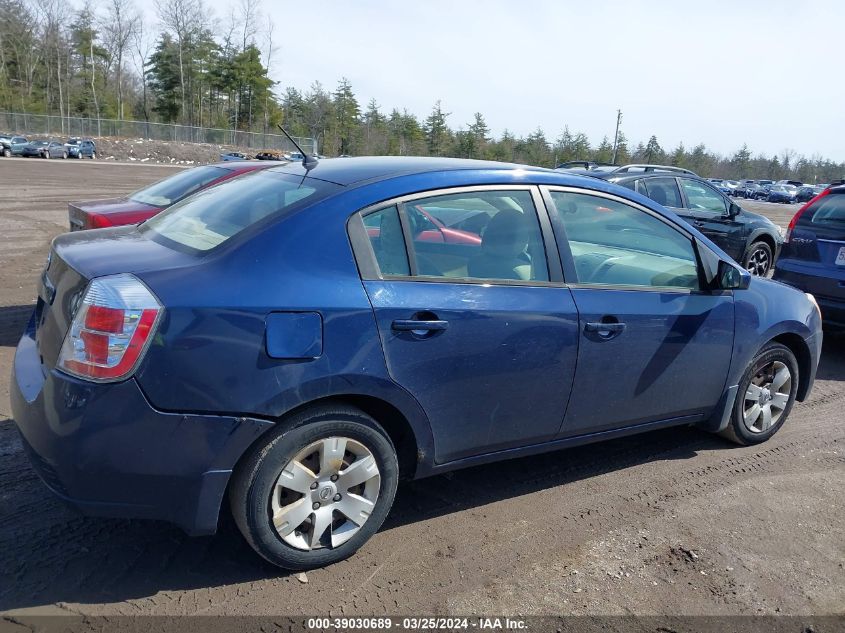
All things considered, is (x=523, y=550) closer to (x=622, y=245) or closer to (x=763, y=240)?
(x=622, y=245)

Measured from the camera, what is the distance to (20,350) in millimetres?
3219

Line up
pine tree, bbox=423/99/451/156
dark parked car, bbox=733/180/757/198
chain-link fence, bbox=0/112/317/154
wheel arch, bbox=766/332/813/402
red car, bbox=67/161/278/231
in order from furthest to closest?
dark parked car, bbox=733/180/757/198 → chain-link fence, bbox=0/112/317/154 → pine tree, bbox=423/99/451/156 → red car, bbox=67/161/278/231 → wheel arch, bbox=766/332/813/402

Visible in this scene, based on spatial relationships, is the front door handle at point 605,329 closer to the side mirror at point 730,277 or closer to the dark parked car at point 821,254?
the side mirror at point 730,277

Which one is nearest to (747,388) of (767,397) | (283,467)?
(767,397)

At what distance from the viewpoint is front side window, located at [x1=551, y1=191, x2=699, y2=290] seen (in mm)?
3686

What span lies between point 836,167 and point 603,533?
110 meters

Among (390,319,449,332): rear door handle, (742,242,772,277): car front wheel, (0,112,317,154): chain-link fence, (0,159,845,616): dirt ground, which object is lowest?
(0,159,845,616): dirt ground

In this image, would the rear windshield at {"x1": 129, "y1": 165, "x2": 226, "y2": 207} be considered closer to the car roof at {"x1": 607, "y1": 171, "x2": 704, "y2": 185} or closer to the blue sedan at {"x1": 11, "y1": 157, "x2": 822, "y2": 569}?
the blue sedan at {"x1": 11, "y1": 157, "x2": 822, "y2": 569}

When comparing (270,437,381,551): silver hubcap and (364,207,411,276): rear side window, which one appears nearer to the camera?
(270,437,381,551): silver hubcap

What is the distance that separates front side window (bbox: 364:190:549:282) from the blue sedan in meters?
0.01

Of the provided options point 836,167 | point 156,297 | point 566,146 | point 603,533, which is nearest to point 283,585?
point 156,297

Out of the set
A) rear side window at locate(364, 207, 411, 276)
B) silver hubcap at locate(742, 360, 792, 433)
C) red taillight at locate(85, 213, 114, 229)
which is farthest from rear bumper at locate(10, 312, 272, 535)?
red taillight at locate(85, 213, 114, 229)

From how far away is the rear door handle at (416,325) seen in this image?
2.96 metres

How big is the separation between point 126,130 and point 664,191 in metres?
64.3
